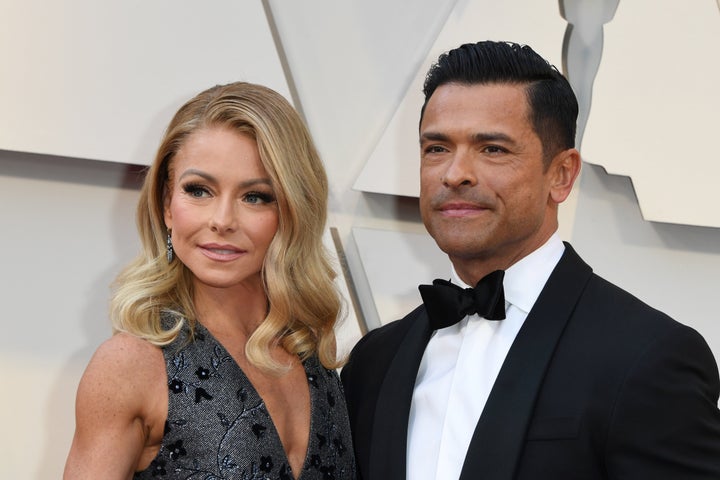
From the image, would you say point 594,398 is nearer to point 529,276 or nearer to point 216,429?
point 529,276

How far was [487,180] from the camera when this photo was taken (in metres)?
1.83

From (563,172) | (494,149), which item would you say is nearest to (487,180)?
(494,149)

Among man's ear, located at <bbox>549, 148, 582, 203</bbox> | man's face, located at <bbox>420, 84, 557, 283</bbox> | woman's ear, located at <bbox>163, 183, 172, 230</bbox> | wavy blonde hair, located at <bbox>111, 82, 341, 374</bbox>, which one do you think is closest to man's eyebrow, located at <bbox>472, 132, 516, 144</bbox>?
man's face, located at <bbox>420, 84, 557, 283</bbox>

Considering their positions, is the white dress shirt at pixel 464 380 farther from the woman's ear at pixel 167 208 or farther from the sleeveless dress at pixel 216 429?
the woman's ear at pixel 167 208

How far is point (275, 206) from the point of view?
6.00 ft

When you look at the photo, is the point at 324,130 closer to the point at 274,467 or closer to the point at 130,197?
the point at 130,197

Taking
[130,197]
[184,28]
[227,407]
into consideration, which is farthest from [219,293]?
[184,28]

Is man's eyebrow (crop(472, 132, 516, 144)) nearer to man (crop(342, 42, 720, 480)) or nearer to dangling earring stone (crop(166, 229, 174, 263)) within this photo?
man (crop(342, 42, 720, 480))

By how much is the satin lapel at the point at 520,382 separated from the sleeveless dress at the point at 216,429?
0.31m

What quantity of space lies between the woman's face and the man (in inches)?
13.2

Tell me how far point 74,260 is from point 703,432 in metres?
1.52

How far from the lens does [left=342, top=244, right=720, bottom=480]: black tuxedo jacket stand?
1564mm

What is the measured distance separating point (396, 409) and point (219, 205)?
0.51 meters

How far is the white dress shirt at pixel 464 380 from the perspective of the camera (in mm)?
1759
